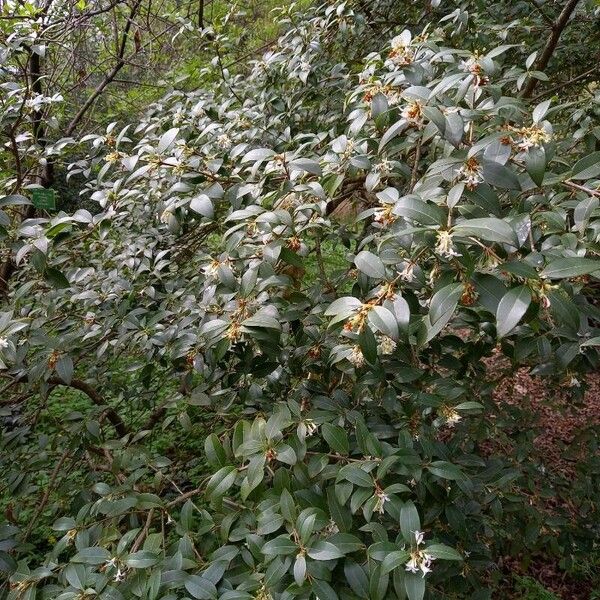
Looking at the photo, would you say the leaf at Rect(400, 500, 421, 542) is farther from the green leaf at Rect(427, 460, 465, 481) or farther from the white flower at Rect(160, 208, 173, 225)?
the white flower at Rect(160, 208, 173, 225)

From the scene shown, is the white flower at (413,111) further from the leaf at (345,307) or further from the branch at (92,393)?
the branch at (92,393)

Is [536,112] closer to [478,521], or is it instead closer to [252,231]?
[252,231]

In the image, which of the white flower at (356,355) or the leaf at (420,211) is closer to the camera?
the leaf at (420,211)

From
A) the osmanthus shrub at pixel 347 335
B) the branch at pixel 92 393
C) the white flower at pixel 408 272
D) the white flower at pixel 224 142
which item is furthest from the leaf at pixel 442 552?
the white flower at pixel 224 142

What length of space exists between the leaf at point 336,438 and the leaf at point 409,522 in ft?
0.59

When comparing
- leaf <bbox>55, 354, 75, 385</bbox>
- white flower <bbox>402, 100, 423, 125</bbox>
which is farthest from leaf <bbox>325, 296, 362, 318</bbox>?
leaf <bbox>55, 354, 75, 385</bbox>

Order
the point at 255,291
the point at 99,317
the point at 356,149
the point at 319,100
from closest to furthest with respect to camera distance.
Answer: the point at 255,291 → the point at 356,149 → the point at 99,317 → the point at 319,100

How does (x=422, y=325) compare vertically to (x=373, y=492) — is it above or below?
above

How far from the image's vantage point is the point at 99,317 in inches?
69.8

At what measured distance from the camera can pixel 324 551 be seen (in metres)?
0.99

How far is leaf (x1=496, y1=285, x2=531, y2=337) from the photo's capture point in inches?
31.3

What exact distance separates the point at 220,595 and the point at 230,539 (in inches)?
4.9

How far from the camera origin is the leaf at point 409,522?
0.97 meters

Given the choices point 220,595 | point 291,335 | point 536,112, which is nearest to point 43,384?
point 291,335
